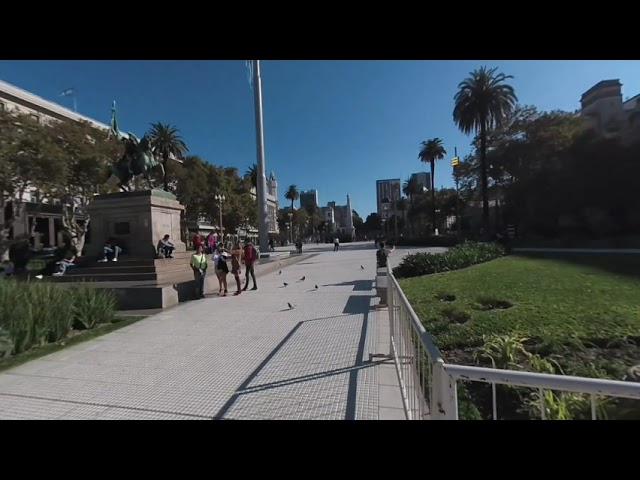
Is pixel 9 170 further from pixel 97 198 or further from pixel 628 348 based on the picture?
pixel 628 348

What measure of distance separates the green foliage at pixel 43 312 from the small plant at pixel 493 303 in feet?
27.3

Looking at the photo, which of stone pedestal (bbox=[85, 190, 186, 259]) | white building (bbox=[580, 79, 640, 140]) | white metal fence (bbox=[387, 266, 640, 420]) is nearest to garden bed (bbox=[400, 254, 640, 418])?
white metal fence (bbox=[387, 266, 640, 420])

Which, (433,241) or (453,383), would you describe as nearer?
(453,383)

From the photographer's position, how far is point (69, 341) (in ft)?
20.8

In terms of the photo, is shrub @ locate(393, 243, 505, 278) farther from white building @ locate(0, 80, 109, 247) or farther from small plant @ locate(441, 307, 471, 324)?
white building @ locate(0, 80, 109, 247)

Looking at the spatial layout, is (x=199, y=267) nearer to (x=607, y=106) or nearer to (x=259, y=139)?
(x=259, y=139)

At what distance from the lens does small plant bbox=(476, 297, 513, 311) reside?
24.0 ft

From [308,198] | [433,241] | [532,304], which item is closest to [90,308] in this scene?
[532,304]

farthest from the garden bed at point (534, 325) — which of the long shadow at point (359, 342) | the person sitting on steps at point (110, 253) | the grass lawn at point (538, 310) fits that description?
the person sitting on steps at point (110, 253)

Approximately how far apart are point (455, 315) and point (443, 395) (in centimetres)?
524

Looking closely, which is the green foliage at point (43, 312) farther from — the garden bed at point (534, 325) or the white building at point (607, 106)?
the white building at point (607, 106)

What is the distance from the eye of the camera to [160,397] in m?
3.94

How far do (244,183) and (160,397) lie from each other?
53.5 meters
